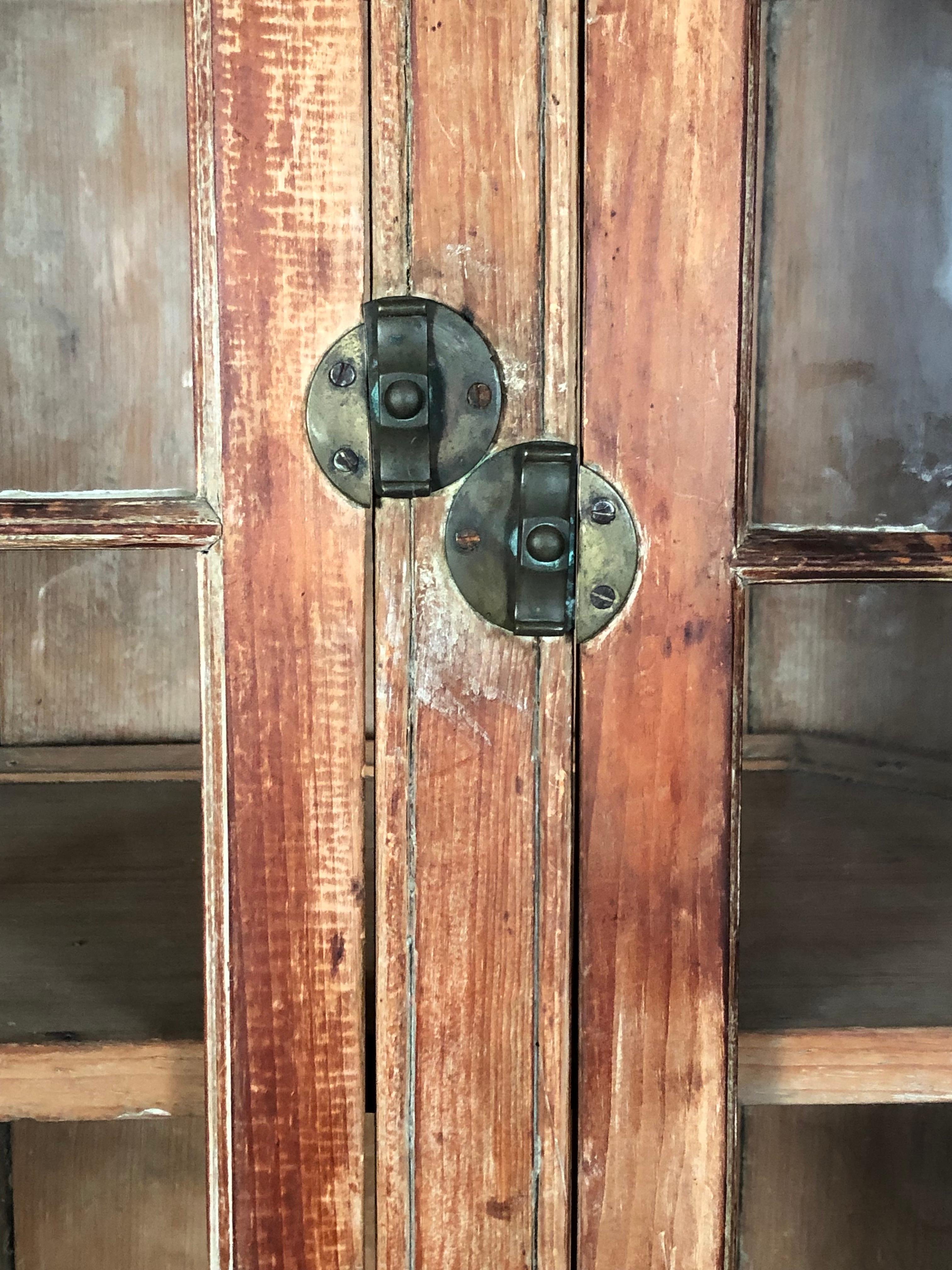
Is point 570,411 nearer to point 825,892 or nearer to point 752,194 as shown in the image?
point 752,194

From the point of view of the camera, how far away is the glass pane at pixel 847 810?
513mm

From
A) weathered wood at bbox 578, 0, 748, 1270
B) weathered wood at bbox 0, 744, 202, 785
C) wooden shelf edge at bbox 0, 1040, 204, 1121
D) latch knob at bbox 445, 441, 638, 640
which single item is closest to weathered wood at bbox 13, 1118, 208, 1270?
weathered wood at bbox 0, 744, 202, 785

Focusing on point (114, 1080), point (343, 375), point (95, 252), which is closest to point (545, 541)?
point (343, 375)

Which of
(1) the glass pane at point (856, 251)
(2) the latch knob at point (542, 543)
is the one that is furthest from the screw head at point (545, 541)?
(1) the glass pane at point (856, 251)

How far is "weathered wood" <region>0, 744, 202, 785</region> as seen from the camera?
805 mm

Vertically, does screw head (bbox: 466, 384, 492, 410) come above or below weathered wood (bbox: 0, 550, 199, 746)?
above

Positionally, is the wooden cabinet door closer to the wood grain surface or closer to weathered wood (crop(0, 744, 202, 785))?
the wood grain surface

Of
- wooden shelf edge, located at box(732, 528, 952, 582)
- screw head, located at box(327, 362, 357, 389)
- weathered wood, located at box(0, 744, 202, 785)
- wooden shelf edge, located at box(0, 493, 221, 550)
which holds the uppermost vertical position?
screw head, located at box(327, 362, 357, 389)

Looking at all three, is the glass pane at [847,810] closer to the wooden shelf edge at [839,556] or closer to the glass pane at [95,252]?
the wooden shelf edge at [839,556]

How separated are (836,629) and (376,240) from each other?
0.56 meters

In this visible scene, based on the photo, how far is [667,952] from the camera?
43 cm

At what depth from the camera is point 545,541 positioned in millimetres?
398

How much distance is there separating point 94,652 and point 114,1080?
44cm

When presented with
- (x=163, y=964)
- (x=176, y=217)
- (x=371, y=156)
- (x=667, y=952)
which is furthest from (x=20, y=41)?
(x=667, y=952)
